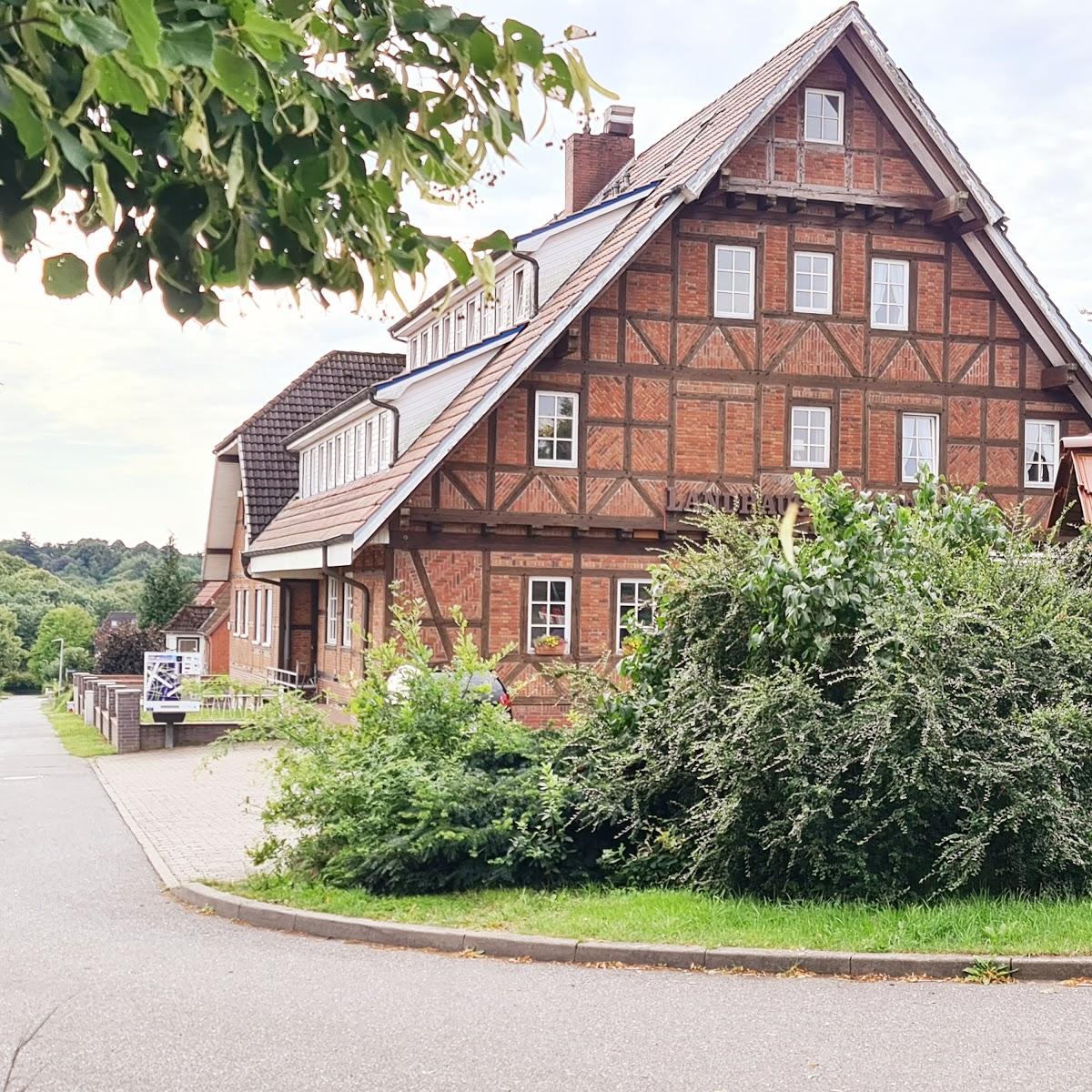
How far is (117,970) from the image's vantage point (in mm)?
9219

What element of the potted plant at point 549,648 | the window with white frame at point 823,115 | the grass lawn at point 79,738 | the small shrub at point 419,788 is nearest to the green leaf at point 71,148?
the small shrub at point 419,788

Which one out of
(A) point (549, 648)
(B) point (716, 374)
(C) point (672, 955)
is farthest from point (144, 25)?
(B) point (716, 374)

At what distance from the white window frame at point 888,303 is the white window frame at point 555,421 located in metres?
5.64

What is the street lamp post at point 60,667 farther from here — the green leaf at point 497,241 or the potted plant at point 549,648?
the green leaf at point 497,241

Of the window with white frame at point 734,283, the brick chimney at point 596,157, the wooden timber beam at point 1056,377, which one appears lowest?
the wooden timber beam at point 1056,377

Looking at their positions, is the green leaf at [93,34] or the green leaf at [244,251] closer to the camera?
the green leaf at [93,34]

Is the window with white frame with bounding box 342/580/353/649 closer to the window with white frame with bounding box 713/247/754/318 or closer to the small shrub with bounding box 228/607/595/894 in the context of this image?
the window with white frame with bounding box 713/247/754/318

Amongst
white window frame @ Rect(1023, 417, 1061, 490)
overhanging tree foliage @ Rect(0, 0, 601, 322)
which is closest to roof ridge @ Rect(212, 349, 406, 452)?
white window frame @ Rect(1023, 417, 1061, 490)

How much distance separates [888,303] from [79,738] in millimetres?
19283

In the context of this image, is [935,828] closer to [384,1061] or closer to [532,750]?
[532,750]

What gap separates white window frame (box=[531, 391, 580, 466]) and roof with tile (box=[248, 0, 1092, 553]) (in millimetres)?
774

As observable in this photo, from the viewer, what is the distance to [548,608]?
84.0ft

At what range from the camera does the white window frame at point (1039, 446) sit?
1093 inches

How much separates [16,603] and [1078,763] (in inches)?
5812
